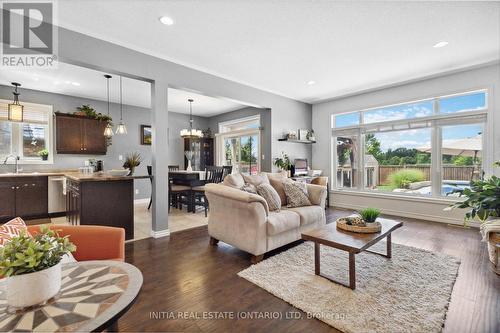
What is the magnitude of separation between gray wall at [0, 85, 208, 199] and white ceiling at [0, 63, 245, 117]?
0.60 feet

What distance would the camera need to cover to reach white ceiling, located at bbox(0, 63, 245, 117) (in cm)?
410

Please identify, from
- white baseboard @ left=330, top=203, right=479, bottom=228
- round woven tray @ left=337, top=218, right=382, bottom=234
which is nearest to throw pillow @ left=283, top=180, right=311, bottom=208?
round woven tray @ left=337, top=218, right=382, bottom=234

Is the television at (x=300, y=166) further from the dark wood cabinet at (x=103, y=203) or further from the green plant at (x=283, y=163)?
the dark wood cabinet at (x=103, y=203)

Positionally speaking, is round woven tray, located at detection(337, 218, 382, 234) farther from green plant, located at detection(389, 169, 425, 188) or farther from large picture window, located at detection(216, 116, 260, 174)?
large picture window, located at detection(216, 116, 260, 174)

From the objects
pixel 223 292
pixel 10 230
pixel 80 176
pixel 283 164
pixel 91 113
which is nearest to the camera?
pixel 10 230

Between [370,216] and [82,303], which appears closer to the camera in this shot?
[82,303]

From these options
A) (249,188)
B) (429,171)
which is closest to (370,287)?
(249,188)

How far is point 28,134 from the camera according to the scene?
16.5ft

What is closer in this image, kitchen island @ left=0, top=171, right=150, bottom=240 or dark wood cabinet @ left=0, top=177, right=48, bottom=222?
kitchen island @ left=0, top=171, right=150, bottom=240

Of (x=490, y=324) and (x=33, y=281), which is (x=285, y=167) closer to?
(x=490, y=324)

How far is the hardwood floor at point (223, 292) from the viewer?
1648mm

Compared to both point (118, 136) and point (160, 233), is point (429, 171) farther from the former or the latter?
point (118, 136)

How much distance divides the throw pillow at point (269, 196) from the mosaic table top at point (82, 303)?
2140mm

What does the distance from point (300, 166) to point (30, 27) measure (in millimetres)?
5110
